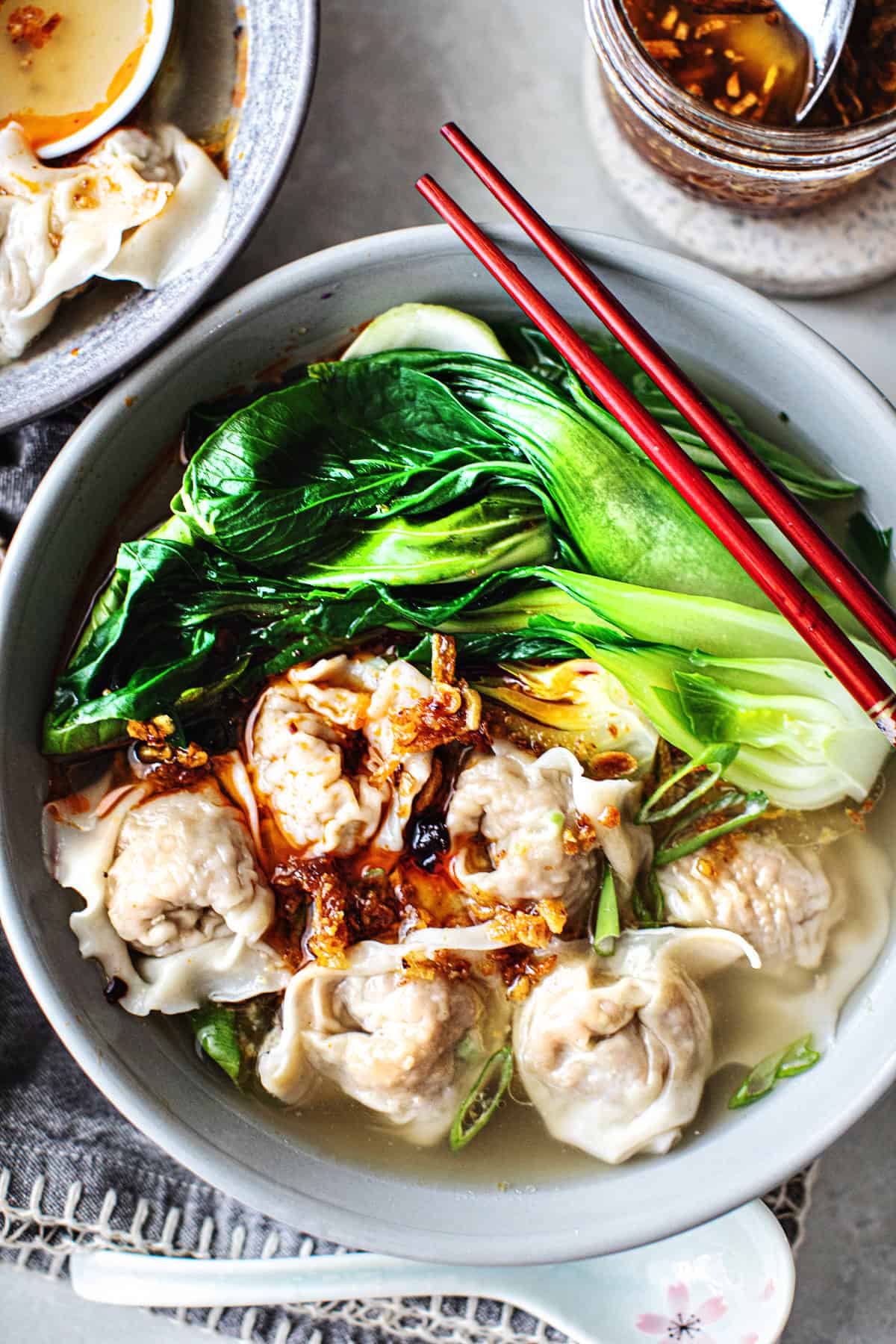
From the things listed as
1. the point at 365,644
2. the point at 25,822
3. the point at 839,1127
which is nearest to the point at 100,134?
the point at 365,644

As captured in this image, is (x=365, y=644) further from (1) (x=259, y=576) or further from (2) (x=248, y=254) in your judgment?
(2) (x=248, y=254)

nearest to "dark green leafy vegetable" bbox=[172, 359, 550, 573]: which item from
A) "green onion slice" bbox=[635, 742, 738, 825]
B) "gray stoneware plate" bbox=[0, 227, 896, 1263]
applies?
"gray stoneware plate" bbox=[0, 227, 896, 1263]

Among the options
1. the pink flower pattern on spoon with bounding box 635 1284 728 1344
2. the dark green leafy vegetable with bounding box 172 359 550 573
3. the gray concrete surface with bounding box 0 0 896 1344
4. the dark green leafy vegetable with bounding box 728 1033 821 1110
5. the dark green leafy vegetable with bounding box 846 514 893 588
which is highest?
the gray concrete surface with bounding box 0 0 896 1344

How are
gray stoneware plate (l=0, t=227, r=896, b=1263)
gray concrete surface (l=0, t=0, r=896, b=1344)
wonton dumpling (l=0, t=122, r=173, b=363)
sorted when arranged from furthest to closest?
gray concrete surface (l=0, t=0, r=896, b=1344) → wonton dumpling (l=0, t=122, r=173, b=363) → gray stoneware plate (l=0, t=227, r=896, b=1263)

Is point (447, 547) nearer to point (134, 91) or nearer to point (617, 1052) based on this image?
point (617, 1052)

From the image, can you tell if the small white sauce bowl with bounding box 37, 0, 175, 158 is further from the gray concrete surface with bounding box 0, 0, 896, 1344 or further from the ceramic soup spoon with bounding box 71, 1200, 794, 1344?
the ceramic soup spoon with bounding box 71, 1200, 794, 1344

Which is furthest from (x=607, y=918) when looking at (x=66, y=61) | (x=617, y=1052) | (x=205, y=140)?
(x=66, y=61)

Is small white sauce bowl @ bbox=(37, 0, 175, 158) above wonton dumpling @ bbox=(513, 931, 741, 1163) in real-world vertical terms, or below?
above
